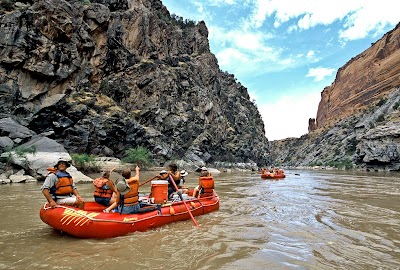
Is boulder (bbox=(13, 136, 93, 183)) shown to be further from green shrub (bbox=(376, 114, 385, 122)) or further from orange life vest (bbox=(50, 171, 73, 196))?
green shrub (bbox=(376, 114, 385, 122))

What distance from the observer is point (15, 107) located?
3142 cm

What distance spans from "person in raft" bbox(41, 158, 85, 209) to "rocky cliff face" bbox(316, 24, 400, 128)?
104 meters

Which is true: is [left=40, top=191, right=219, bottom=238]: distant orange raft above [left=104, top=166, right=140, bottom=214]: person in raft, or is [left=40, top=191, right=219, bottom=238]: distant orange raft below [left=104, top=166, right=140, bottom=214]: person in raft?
below

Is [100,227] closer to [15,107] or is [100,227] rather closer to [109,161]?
[109,161]

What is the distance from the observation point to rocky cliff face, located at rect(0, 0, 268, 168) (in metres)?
33.2

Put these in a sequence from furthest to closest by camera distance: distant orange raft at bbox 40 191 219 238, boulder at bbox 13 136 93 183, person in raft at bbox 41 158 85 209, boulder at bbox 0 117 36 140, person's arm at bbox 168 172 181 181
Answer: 1. boulder at bbox 0 117 36 140
2. boulder at bbox 13 136 93 183
3. person's arm at bbox 168 172 181 181
4. person in raft at bbox 41 158 85 209
5. distant orange raft at bbox 40 191 219 238

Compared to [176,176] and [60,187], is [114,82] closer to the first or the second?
[176,176]

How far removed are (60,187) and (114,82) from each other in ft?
143

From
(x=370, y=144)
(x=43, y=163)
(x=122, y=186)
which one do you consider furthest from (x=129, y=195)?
(x=370, y=144)

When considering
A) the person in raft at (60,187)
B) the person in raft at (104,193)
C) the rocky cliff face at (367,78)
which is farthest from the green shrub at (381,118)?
the person in raft at (60,187)

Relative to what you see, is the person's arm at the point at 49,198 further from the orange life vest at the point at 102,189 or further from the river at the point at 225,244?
the orange life vest at the point at 102,189

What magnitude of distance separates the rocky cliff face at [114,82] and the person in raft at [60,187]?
26817 mm

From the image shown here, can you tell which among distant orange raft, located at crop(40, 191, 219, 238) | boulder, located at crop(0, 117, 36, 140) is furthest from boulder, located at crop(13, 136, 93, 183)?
distant orange raft, located at crop(40, 191, 219, 238)

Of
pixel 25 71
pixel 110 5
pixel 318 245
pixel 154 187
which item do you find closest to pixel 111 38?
pixel 110 5
